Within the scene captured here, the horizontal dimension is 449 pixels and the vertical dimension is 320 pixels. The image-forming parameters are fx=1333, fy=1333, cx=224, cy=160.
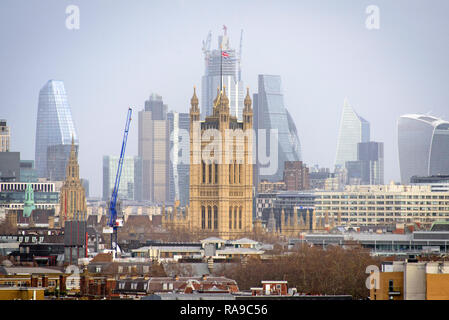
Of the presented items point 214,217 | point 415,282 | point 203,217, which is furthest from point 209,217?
point 415,282

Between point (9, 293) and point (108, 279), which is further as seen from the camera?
point (108, 279)

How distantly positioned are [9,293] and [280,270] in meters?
41.0

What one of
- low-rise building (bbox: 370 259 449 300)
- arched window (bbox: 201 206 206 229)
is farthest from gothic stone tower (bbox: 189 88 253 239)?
low-rise building (bbox: 370 259 449 300)

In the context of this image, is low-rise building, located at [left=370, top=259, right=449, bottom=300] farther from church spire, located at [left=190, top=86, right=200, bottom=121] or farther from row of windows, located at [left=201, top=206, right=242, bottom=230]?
church spire, located at [left=190, top=86, right=200, bottom=121]

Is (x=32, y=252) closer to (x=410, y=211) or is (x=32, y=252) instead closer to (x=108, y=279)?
(x=108, y=279)

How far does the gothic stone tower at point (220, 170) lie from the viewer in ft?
513

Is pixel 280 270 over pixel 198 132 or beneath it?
beneath

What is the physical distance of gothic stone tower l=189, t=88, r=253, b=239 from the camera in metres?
156

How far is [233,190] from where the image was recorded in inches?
6284

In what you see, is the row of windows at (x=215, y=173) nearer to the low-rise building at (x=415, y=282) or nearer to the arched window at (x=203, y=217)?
the arched window at (x=203, y=217)

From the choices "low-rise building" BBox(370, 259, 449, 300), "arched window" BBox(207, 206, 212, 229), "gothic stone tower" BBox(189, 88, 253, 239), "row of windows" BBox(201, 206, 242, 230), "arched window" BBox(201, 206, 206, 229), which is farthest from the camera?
"gothic stone tower" BBox(189, 88, 253, 239)

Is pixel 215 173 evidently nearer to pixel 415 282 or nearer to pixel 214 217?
pixel 214 217
